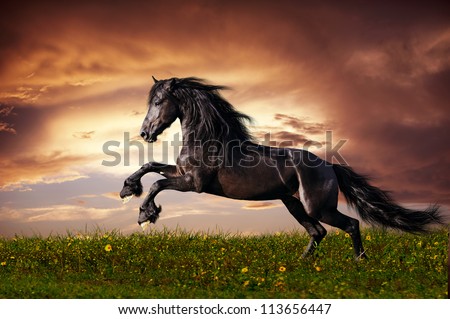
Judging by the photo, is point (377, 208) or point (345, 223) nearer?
point (345, 223)

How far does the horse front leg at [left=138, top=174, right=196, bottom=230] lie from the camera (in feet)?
31.1

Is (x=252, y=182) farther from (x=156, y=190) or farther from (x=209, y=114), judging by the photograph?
(x=156, y=190)

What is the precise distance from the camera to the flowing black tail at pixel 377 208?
34.0 ft

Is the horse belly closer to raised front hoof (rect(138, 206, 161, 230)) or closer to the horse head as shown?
raised front hoof (rect(138, 206, 161, 230))

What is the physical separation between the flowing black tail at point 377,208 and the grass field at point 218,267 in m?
0.50

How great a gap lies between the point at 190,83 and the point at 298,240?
387 centimetres


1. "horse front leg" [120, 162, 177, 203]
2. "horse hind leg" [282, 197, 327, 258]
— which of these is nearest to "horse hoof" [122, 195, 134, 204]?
"horse front leg" [120, 162, 177, 203]

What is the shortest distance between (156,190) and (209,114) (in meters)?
1.37

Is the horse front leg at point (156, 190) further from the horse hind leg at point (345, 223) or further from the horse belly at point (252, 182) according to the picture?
the horse hind leg at point (345, 223)

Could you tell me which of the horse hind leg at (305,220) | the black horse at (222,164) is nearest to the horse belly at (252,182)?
the black horse at (222,164)

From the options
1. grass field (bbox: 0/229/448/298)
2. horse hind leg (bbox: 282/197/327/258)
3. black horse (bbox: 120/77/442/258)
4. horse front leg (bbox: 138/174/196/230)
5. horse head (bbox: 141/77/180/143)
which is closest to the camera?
grass field (bbox: 0/229/448/298)

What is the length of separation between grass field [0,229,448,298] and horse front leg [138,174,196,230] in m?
0.76

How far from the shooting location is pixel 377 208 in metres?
10.4

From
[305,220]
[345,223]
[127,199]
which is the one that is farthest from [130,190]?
[345,223]
